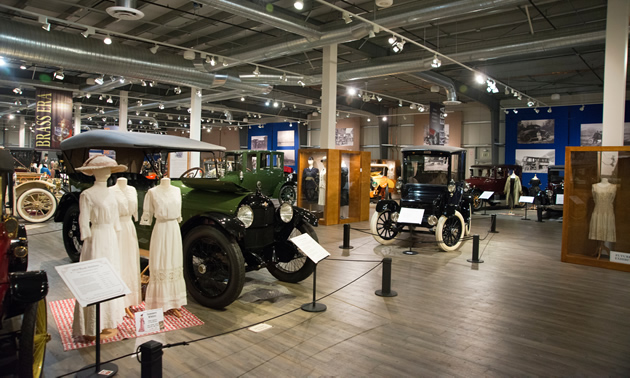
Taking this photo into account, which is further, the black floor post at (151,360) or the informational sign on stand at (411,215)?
the informational sign on stand at (411,215)

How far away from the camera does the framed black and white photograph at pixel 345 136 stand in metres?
24.0

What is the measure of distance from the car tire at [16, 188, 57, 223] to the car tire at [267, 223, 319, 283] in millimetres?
7070

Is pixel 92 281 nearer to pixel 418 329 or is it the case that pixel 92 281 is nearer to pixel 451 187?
pixel 418 329

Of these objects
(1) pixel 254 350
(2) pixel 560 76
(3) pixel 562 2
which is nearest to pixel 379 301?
(1) pixel 254 350

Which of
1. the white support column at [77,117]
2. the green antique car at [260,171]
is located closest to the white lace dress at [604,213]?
the green antique car at [260,171]

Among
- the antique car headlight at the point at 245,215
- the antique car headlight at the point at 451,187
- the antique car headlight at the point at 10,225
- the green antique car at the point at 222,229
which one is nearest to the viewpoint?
the antique car headlight at the point at 10,225

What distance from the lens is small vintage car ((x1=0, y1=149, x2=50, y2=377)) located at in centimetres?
213

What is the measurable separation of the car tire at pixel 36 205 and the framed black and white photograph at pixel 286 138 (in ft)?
56.7

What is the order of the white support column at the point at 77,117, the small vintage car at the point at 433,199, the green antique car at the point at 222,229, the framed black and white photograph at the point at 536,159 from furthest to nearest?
the white support column at the point at 77,117 → the framed black and white photograph at the point at 536,159 → the small vintage car at the point at 433,199 → the green antique car at the point at 222,229

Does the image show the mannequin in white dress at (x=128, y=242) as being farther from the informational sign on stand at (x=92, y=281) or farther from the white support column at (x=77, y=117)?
the white support column at (x=77, y=117)

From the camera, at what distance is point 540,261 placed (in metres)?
6.62

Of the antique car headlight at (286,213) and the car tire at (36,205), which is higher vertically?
the antique car headlight at (286,213)

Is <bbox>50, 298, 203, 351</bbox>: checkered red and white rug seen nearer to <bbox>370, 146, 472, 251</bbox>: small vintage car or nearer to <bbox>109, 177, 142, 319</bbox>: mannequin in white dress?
<bbox>109, 177, 142, 319</bbox>: mannequin in white dress

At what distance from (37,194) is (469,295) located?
30.9 ft
